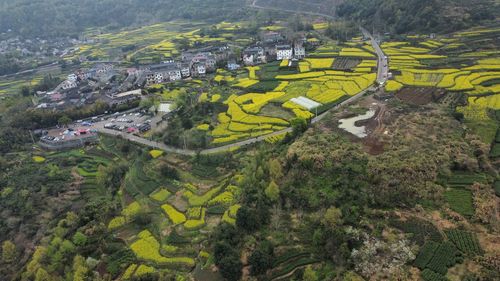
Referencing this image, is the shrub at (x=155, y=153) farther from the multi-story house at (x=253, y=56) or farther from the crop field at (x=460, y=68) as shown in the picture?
the multi-story house at (x=253, y=56)

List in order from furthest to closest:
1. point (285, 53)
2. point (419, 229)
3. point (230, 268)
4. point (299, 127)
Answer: point (285, 53) < point (299, 127) < point (419, 229) < point (230, 268)

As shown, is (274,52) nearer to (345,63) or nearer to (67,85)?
(345,63)

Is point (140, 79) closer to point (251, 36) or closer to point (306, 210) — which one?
point (251, 36)

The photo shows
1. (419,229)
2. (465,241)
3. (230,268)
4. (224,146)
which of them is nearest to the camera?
(465,241)

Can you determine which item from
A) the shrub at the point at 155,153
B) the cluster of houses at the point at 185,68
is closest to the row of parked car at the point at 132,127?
the shrub at the point at 155,153

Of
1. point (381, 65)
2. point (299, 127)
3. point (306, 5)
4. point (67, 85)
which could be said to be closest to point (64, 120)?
point (67, 85)

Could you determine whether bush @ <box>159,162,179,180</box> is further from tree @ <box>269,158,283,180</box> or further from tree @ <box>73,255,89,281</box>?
tree @ <box>73,255,89,281</box>
